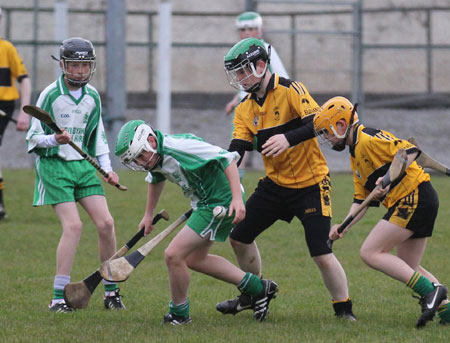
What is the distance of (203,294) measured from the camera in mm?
6250

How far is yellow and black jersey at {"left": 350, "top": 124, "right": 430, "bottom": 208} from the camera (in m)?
5.10

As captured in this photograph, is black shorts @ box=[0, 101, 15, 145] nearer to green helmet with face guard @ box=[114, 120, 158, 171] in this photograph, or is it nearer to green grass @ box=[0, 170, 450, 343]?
green grass @ box=[0, 170, 450, 343]

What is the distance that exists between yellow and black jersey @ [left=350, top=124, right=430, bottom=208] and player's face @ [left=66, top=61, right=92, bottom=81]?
6.06 ft

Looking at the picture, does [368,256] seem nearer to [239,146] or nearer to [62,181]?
[239,146]

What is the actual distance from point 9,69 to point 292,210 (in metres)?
4.57

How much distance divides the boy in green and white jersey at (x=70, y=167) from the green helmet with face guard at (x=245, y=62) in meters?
1.03

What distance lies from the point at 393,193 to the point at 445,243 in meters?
3.05

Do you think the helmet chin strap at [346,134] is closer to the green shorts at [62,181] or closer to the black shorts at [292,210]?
the black shorts at [292,210]

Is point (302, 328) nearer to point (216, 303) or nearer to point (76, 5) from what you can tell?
point (216, 303)

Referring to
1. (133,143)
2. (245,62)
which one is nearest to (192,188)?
(133,143)

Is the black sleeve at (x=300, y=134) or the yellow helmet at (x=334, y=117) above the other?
the yellow helmet at (x=334, y=117)

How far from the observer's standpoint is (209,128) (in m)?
15.7

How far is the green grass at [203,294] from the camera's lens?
4.93 meters

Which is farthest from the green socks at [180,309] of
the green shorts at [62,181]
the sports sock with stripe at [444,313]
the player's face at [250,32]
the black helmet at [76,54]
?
the player's face at [250,32]
